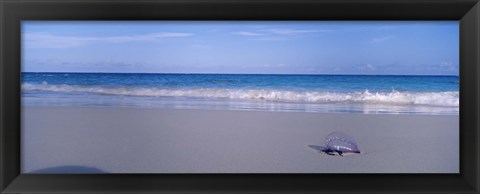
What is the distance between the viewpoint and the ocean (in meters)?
5.89

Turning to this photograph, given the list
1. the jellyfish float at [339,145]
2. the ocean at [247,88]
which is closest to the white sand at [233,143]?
the jellyfish float at [339,145]

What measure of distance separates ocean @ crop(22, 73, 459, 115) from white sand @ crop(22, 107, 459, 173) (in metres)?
2.05

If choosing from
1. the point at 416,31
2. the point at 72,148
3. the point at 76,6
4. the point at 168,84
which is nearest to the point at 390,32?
the point at 416,31

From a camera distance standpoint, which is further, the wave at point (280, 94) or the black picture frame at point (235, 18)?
the wave at point (280, 94)

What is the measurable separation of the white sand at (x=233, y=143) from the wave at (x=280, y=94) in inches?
84.3

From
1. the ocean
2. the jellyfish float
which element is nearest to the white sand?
the jellyfish float

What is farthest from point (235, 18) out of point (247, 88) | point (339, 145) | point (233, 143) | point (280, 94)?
point (247, 88)

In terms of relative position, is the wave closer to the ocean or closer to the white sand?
the ocean

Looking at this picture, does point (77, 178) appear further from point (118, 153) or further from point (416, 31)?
point (416, 31)

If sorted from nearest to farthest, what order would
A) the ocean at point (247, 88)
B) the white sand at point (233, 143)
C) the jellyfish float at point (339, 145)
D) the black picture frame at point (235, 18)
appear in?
1. the black picture frame at point (235, 18)
2. the white sand at point (233, 143)
3. the jellyfish float at point (339, 145)
4. the ocean at point (247, 88)

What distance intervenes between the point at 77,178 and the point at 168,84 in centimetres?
617

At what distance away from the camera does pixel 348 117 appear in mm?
3773

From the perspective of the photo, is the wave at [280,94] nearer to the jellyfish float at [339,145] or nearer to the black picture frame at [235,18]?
the jellyfish float at [339,145]

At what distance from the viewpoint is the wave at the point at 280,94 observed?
590 cm
